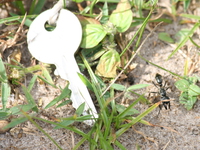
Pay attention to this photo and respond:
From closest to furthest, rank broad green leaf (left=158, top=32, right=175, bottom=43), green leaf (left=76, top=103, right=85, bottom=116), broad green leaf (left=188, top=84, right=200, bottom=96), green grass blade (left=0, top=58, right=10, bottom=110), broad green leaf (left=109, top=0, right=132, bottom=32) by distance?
green leaf (left=76, top=103, right=85, bottom=116) → green grass blade (left=0, top=58, right=10, bottom=110) → broad green leaf (left=188, top=84, right=200, bottom=96) → broad green leaf (left=109, top=0, right=132, bottom=32) → broad green leaf (left=158, top=32, right=175, bottom=43)

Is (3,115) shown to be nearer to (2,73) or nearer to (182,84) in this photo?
(2,73)

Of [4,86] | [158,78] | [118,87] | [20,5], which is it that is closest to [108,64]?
[118,87]

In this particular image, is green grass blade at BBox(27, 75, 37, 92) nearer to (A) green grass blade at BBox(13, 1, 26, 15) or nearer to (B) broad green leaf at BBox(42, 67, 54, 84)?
(B) broad green leaf at BBox(42, 67, 54, 84)

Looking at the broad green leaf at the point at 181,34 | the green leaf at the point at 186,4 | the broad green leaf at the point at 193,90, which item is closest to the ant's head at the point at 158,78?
the broad green leaf at the point at 193,90

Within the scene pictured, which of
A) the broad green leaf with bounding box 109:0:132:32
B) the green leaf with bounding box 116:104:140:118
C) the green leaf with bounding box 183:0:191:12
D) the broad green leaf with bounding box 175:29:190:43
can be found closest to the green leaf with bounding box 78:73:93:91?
the green leaf with bounding box 116:104:140:118

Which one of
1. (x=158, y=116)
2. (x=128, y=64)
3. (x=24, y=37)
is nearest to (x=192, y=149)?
(x=158, y=116)

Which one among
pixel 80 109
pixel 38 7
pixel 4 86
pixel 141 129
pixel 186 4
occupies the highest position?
pixel 38 7

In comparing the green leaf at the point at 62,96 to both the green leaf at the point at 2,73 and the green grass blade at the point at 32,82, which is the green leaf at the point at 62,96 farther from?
the green leaf at the point at 2,73
